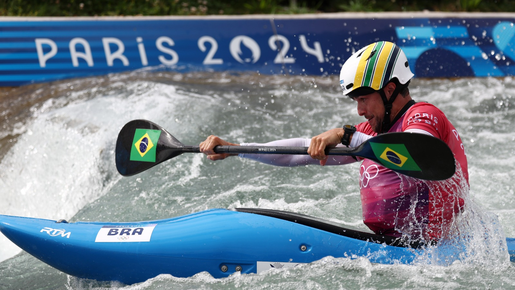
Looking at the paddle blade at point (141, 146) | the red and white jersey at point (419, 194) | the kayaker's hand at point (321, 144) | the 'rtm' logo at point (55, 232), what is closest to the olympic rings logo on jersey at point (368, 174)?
the red and white jersey at point (419, 194)

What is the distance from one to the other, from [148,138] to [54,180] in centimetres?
213

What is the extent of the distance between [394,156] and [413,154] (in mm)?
99

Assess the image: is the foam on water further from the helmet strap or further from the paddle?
the helmet strap

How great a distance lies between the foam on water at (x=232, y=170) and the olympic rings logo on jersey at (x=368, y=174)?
0.44 m

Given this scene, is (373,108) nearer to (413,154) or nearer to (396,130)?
(396,130)

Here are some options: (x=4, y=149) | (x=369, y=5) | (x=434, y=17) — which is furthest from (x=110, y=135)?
(x=369, y=5)

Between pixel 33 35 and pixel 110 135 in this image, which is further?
pixel 33 35

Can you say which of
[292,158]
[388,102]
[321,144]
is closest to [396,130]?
[388,102]

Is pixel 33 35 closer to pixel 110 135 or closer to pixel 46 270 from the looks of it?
pixel 110 135

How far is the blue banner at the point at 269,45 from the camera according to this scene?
7.11 m

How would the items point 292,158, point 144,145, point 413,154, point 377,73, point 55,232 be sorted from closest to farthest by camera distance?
point 413,154
point 377,73
point 55,232
point 292,158
point 144,145

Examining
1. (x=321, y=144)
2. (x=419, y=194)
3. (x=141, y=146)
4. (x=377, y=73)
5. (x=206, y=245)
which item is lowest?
(x=206, y=245)

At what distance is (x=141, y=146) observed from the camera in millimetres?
3471

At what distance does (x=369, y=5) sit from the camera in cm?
880
